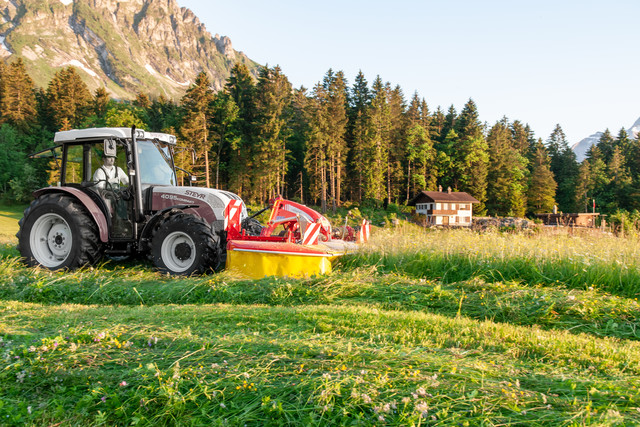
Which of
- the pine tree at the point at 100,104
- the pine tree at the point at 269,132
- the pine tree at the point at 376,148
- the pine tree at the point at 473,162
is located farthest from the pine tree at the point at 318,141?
the pine tree at the point at 100,104

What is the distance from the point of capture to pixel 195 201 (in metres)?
7.54

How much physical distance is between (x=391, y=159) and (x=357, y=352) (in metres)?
48.7

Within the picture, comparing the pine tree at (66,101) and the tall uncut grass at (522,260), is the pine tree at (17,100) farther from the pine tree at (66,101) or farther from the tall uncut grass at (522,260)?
the tall uncut grass at (522,260)

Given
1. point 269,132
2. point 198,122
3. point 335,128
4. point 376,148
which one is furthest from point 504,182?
point 198,122

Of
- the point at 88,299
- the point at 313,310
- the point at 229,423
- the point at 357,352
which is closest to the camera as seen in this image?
the point at 229,423

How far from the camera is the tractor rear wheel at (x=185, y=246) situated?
659cm

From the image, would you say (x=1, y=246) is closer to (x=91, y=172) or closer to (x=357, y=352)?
(x=91, y=172)

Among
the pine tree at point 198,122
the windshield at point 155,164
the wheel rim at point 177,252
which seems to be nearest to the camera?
the wheel rim at point 177,252

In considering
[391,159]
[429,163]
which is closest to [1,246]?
[391,159]

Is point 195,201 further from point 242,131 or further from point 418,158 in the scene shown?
point 418,158

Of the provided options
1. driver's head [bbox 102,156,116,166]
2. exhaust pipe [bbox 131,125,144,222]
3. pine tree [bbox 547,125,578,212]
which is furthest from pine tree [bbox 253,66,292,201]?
pine tree [bbox 547,125,578,212]

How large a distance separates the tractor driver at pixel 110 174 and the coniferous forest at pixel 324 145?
26.3m

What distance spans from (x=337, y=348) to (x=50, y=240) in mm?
7165

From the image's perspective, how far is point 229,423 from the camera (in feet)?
6.61
